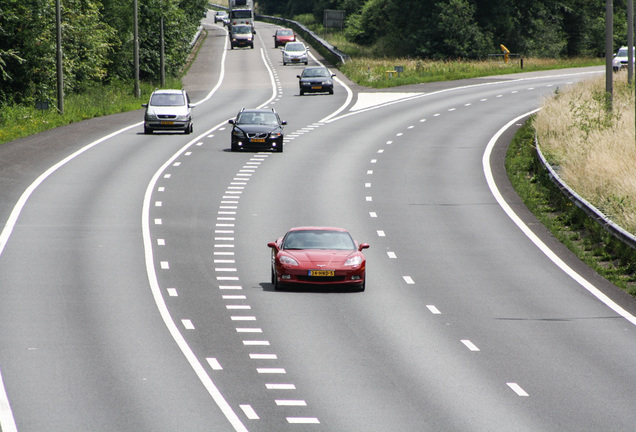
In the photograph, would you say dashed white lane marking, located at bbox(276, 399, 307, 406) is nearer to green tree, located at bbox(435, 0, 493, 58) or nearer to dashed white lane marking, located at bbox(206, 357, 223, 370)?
dashed white lane marking, located at bbox(206, 357, 223, 370)

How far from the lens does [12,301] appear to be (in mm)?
22672

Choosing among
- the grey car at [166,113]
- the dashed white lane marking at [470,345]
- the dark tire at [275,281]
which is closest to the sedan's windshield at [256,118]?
the grey car at [166,113]

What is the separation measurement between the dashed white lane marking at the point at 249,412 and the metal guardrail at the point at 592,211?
43.1 ft

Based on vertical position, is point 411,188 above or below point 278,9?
below

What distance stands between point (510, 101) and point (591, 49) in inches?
2130

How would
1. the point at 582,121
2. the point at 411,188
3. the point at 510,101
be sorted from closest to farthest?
1. the point at 411,188
2. the point at 582,121
3. the point at 510,101

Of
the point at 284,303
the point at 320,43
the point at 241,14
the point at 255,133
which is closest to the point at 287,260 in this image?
the point at 284,303

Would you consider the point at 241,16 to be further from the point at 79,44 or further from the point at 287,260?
the point at 287,260

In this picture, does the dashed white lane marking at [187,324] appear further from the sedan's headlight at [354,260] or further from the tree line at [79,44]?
the tree line at [79,44]

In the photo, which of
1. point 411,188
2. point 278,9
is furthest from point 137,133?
point 278,9

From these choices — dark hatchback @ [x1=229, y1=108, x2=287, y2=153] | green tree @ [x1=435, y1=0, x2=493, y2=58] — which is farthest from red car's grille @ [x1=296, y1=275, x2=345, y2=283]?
green tree @ [x1=435, y1=0, x2=493, y2=58]

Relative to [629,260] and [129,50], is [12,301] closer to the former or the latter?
[629,260]

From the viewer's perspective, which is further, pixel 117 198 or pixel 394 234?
pixel 117 198

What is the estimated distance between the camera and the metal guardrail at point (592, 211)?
26.3 m
